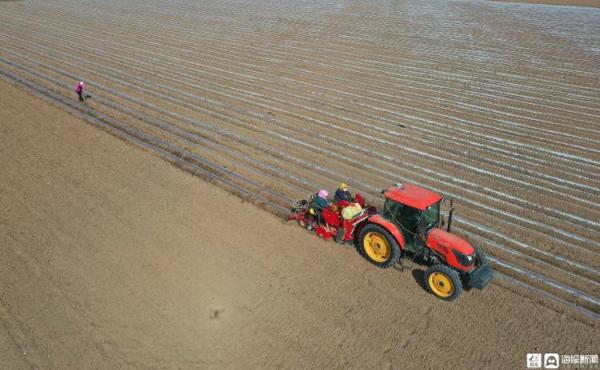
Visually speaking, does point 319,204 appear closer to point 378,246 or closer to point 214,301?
point 378,246

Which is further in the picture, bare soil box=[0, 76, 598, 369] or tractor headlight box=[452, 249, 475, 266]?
tractor headlight box=[452, 249, 475, 266]

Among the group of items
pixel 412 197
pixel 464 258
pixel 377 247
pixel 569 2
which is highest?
pixel 569 2

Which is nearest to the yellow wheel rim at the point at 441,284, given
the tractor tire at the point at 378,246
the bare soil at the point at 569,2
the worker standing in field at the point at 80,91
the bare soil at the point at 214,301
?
the bare soil at the point at 214,301

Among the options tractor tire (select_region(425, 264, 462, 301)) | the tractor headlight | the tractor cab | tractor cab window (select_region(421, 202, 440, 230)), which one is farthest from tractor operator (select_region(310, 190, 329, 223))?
the tractor headlight

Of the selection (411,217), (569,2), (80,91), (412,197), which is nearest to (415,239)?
(411,217)

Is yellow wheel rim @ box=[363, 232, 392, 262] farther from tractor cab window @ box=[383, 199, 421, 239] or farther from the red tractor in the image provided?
tractor cab window @ box=[383, 199, 421, 239]

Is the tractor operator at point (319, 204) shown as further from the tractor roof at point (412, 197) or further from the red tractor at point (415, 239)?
the tractor roof at point (412, 197)

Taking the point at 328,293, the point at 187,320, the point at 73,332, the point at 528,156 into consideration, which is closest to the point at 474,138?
the point at 528,156
